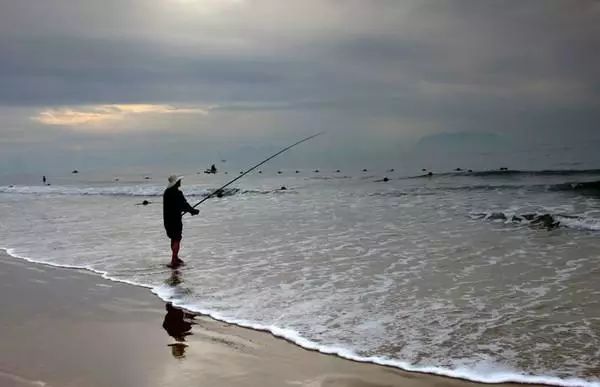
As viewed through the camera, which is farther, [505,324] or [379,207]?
[379,207]

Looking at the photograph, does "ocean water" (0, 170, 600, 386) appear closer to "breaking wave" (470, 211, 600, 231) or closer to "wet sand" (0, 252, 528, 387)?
"breaking wave" (470, 211, 600, 231)

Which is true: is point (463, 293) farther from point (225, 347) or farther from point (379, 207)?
point (379, 207)

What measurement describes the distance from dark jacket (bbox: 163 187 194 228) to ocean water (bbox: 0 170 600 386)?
2.92 feet

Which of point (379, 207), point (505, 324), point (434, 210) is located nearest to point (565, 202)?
point (434, 210)

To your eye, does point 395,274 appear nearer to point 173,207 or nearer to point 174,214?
point 174,214

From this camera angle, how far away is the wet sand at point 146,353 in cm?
498

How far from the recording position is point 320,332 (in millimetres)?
6438

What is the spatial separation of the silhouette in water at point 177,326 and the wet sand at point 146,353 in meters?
0.01

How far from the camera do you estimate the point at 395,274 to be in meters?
9.46

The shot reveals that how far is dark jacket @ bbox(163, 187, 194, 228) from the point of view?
11562 millimetres

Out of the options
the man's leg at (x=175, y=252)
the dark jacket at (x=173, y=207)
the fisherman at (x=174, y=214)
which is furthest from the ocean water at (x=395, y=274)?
the dark jacket at (x=173, y=207)

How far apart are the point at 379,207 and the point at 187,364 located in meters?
16.9

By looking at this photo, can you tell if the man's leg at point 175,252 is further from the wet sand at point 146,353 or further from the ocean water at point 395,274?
the wet sand at point 146,353

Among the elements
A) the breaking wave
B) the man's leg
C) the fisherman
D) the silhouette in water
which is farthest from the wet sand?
the breaking wave
